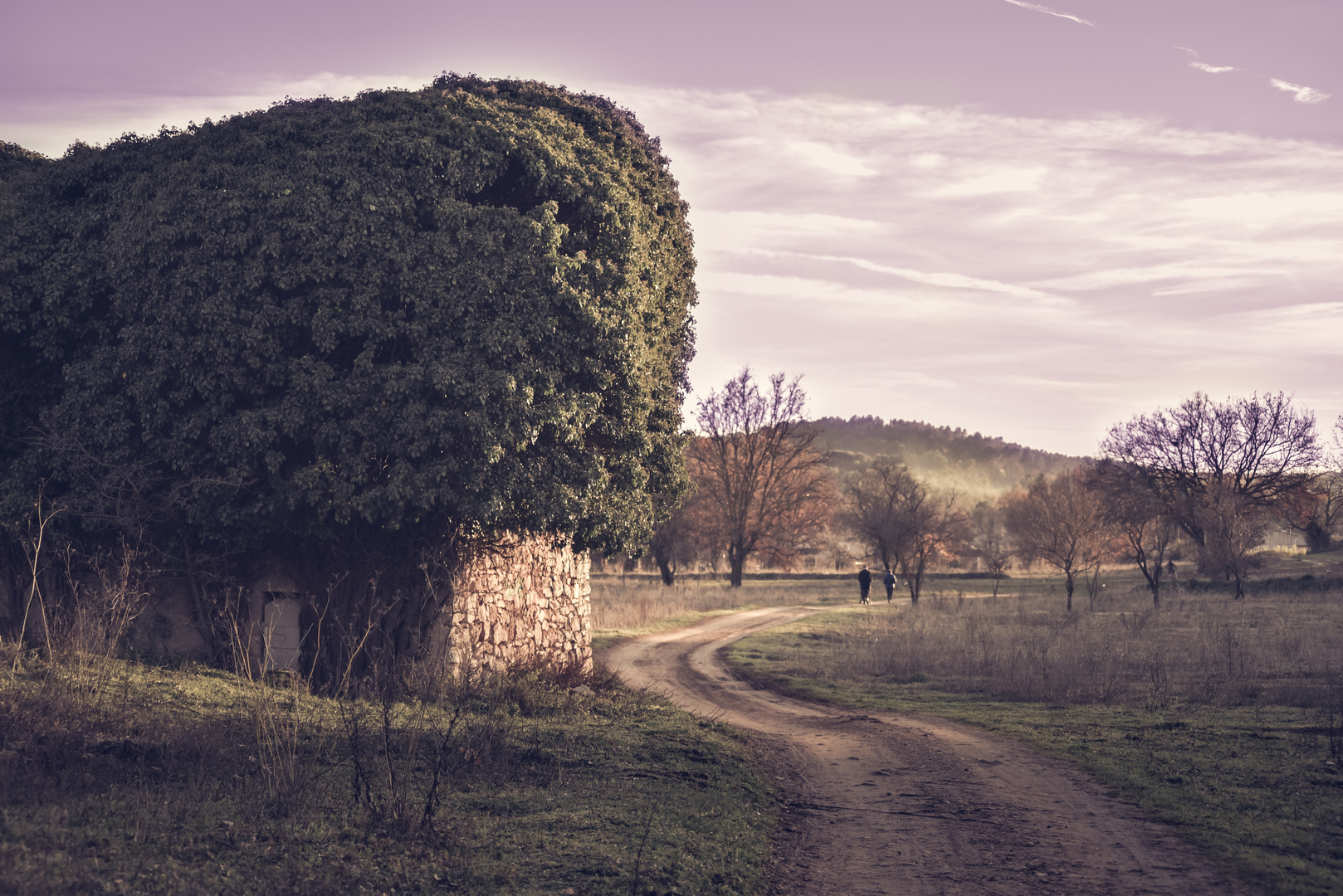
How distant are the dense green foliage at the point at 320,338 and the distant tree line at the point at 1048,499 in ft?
90.9

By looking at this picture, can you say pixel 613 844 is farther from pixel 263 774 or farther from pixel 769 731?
pixel 769 731

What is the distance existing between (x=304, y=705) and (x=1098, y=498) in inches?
2040

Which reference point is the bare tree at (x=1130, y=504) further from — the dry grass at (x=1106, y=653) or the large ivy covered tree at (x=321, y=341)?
the large ivy covered tree at (x=321, y=341)

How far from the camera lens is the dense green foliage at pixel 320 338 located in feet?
38.1

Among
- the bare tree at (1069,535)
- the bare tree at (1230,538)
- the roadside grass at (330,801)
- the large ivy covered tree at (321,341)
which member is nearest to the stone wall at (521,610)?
the large ivy covered tree at (321,341)

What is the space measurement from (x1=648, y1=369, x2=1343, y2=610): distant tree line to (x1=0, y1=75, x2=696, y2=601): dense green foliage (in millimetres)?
27708

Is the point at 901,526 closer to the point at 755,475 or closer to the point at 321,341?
the point at 755,475

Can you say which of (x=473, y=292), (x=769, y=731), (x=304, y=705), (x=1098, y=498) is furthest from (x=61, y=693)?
(x=1098, y=498)

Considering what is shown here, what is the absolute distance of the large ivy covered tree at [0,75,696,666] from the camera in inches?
457

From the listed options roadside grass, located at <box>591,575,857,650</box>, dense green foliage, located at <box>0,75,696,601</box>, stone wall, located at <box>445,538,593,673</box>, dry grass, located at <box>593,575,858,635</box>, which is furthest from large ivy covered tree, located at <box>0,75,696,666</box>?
dry grass, located at <box>593,575,858,635</box>

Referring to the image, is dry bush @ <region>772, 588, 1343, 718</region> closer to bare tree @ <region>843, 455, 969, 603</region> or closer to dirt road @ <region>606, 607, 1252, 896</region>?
dirt road @ <region>606, 607, 1252, 896</region>

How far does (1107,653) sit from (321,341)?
16.3m

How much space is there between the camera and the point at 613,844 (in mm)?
6602

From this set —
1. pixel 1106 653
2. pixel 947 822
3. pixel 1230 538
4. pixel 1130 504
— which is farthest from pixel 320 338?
pixel 1130 504
